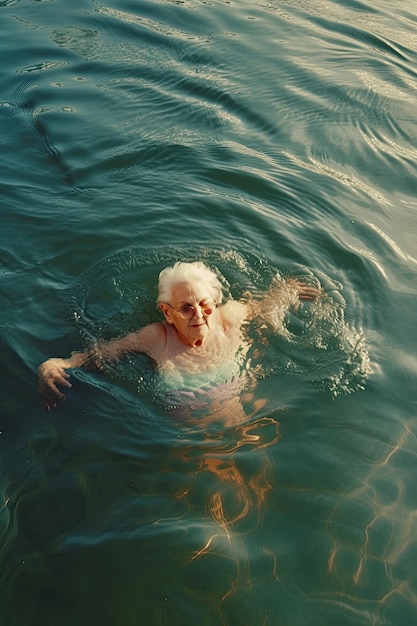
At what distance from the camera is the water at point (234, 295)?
15.0ft

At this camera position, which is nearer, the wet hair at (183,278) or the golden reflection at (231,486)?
the golden reflection at (231,486)

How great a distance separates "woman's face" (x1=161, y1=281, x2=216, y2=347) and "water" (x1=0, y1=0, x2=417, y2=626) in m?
0.50

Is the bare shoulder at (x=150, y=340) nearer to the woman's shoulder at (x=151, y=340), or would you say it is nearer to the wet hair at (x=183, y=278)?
the woman's shoulder at (x=151, y=340)

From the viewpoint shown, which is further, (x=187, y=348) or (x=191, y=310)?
(x=187, y=348)

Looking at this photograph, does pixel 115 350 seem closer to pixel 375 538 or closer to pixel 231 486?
pixel 231 486

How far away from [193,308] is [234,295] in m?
1.17

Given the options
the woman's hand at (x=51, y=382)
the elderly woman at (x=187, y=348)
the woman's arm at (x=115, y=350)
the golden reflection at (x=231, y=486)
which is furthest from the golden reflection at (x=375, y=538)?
the woman's hand at (x=51, y=382)

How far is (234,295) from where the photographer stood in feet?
22.8

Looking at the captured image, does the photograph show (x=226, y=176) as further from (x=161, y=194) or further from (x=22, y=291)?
(x=22, y=291)

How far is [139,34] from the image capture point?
1220 cm

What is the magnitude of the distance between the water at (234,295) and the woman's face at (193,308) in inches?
19.8

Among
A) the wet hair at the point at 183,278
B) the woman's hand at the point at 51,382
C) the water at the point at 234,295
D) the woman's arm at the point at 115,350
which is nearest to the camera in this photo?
the water at the point at 234,295

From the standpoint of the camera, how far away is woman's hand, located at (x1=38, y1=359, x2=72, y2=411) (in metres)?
5.76

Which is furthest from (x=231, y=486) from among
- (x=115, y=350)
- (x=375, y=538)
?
(x=115, y=350)
